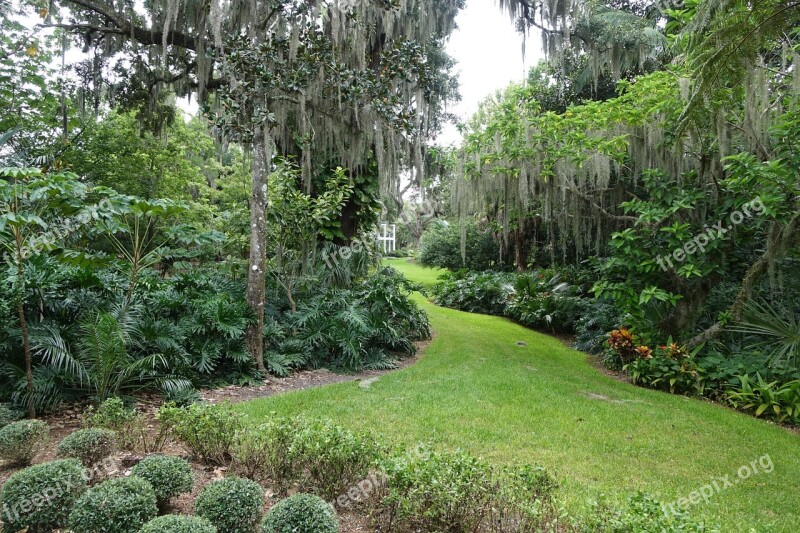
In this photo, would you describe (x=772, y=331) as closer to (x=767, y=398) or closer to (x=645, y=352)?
(x=767, y=398)

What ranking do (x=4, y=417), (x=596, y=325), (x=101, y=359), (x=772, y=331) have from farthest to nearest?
(x=596, y=325), (x=772, y=331), (x=101, y=359), (x=4, y=417)

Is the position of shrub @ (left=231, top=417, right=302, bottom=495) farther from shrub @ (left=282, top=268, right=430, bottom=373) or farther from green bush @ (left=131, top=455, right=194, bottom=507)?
shrub @ (left=282, top=268, right=430, bottom=373)

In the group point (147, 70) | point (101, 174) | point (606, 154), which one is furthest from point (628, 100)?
point (101, 174)

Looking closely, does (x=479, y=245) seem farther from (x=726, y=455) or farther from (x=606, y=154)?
(x=726, y=455)

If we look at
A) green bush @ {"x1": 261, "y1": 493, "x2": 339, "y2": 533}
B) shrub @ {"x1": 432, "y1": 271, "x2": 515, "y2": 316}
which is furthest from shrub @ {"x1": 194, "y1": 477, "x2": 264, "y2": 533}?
shrub @ {"x1": 432, "y1": 271, "x2": 515, "y2": 316}

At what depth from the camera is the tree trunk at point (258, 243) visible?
576cm

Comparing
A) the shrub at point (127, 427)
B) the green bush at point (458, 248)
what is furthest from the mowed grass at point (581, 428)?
the green bush at point (458, 248)

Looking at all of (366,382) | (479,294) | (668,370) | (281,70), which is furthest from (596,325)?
(281,70)

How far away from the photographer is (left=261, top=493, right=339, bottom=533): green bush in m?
2.12

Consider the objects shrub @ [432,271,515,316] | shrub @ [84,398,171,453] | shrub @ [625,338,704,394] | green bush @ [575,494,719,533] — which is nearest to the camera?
green bush @ [575,494,719,533]

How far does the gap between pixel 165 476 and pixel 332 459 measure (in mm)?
920

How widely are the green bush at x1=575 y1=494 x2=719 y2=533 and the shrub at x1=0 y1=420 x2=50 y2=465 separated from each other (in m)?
3.37
